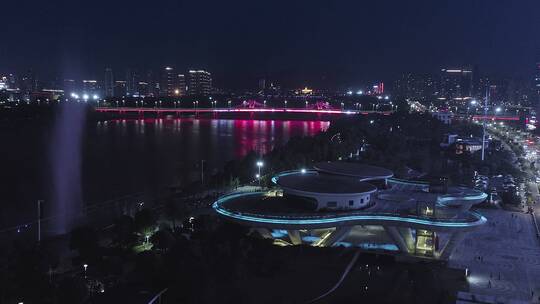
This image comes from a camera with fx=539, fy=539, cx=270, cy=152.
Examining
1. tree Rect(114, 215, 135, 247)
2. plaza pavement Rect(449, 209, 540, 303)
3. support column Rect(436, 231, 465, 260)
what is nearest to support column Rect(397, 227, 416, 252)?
support column Rect(436, 231, 465, 260)

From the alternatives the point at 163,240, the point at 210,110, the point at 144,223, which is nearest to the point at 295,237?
the point at 163,240

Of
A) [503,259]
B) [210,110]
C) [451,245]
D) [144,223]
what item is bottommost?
[503,259]

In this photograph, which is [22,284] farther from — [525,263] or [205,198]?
[525,263]

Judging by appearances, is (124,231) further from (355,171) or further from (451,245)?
(451,245)

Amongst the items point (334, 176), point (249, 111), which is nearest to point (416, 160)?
point (334, 176)

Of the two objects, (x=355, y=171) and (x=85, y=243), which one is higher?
(x=355, y=171)

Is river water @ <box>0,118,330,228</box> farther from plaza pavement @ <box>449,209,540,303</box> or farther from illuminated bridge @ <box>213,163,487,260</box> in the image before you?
plaza pavement @ <box>449,209,540,303</box>
